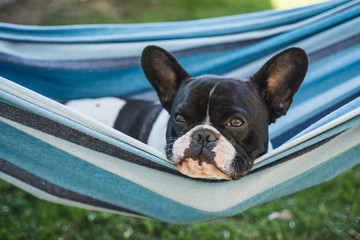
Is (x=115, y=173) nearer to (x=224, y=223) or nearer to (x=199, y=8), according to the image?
(x=224, y=223)

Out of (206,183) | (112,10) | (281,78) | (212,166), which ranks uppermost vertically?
(281,78)

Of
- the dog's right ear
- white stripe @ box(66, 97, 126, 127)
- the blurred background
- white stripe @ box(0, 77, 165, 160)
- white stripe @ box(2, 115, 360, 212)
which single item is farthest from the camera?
the blurred background

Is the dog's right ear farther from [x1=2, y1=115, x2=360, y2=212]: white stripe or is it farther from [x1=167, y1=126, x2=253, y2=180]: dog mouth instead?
[x1=2, y1=115, x2=360, y2=212]: white stripe

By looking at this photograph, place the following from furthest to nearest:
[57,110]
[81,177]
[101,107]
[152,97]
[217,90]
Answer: [152,97] → [101,107] → [217,90] → [81,177] → [57,110]

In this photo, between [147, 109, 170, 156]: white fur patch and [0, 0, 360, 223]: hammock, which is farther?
[147, 109, 170, 156]: white fur patch

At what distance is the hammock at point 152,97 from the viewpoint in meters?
2.09

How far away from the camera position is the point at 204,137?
2.27m

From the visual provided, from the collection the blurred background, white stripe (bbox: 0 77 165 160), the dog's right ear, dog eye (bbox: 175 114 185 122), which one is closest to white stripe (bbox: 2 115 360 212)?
white stripe (bbox: 0 77 165 160)

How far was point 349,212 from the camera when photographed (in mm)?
3141

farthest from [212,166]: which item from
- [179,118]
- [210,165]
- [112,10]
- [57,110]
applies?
[112,10]

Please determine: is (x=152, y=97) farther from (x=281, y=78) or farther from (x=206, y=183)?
(x=206, y=183)

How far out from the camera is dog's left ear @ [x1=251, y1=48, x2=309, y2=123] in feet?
7.95

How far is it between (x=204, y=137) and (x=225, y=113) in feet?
0.72

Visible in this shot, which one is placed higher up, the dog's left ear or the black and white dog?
the dog's left ear
